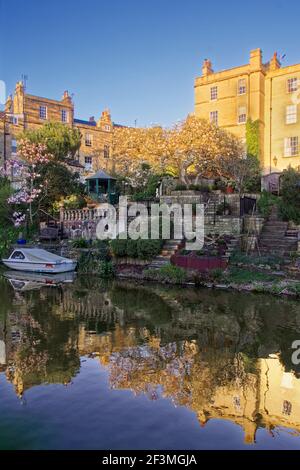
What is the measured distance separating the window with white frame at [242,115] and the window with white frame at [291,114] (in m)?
3.80

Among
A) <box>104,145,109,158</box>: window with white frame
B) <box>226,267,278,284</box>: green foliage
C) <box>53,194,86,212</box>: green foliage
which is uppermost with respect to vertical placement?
<box>104,145,109,158</box>: window with white frame

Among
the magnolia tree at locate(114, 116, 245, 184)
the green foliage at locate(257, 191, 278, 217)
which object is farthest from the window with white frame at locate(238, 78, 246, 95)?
the green foliage at locate(257, 191, 278, 217)

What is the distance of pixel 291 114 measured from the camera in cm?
3716

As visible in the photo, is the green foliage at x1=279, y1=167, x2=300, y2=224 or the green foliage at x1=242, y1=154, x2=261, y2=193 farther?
the green foliage at x1=242, y1=154, x2=261, y2=193

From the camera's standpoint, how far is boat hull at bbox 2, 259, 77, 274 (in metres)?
20.9

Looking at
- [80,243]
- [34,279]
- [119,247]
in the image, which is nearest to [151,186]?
[80,243]

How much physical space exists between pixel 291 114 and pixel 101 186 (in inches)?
772

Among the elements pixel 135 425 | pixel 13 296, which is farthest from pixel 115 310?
pixel 135 425

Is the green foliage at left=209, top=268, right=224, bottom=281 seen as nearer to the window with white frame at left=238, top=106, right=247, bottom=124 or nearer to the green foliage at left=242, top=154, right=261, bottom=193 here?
the green foliage at left=242, top=154, right=261, bottom=193

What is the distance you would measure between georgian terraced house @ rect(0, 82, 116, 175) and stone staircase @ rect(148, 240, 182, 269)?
20.3 m

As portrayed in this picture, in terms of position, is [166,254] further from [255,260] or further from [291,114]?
[291,114]

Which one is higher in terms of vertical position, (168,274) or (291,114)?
(291,114)

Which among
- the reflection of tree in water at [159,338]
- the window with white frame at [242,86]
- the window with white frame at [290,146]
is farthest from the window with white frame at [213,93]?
the reflection of tree in water at [159,338]
